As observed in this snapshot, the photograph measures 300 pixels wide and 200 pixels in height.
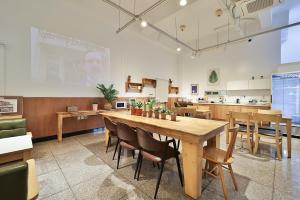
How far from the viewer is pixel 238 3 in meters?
2.96

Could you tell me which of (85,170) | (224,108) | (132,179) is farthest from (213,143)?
(224,108)

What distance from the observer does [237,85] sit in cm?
604

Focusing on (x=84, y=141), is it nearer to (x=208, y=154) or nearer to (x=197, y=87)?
(x=208, y=154)

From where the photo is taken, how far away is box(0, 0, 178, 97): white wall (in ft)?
10.8

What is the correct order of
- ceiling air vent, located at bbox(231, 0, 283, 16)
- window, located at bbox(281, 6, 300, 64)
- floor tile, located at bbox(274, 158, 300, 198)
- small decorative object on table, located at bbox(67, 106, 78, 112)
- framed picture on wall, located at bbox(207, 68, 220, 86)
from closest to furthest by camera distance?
floor tile, located at bbox(274, 158, 300, 198)
ceiling air vent, located at bbox(231, 0, 283, 16)
small decorative object on table, located at bbox(67, 106, 78, 112)
window, located at bbox(281, 6, 300, 64)
framed picture on wall, located at bbox(207, 68, 220, 86)

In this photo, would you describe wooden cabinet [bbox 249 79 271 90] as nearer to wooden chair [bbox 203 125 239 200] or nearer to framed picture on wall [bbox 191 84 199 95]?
framed picture on wall [bbox 191 84 199 95]

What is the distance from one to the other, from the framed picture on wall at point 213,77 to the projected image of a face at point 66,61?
15.9 feet

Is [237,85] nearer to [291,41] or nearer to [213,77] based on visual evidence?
[213,77]

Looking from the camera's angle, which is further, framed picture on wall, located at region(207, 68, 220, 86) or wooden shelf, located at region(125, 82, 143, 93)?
framed picture on wall, located at region(207, 68, 220, 86)

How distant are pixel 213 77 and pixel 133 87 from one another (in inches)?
155

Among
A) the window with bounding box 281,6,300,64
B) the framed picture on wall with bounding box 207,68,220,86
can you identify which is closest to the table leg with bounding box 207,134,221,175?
the window with bounding box 281,6,300,64

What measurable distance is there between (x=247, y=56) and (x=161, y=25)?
3789 mm

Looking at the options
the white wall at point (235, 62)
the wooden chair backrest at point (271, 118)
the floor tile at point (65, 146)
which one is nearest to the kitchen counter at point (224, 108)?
the white wall at point (235, 62)

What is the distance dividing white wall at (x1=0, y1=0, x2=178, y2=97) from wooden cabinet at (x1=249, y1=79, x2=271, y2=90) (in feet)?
13.5
